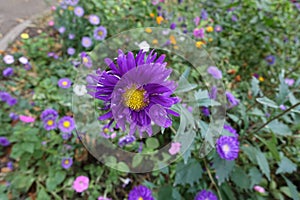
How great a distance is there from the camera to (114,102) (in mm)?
578

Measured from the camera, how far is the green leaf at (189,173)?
44.7 inches

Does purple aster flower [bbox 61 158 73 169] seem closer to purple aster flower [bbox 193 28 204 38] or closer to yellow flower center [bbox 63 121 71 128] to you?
yellow flower center [bbox 63 121 71 128]

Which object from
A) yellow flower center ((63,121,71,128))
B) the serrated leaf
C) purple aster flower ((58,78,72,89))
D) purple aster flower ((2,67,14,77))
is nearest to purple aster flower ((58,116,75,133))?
yellow flower center ((63,121,71,128))

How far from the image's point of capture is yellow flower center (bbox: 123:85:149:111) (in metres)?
0.59

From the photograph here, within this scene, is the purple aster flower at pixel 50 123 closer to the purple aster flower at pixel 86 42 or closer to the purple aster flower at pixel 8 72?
the purple aster flower at pixel 8 72

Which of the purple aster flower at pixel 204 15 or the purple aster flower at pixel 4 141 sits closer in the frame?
the purple aster flower at pixel 4 141

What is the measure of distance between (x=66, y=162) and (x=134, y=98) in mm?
892

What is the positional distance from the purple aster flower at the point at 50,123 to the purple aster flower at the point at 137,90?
852 millimetres

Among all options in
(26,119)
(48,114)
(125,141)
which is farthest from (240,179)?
(26,119)

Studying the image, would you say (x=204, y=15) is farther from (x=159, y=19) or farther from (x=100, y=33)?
(x=100, y=33)

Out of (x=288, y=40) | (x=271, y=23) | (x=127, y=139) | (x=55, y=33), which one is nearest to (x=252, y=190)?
(x=127, y=139)

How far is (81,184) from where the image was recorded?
4.28 feet

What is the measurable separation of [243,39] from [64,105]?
1.43 meters

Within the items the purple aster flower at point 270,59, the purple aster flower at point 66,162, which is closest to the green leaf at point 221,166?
the purple aster flower at point 66,162
